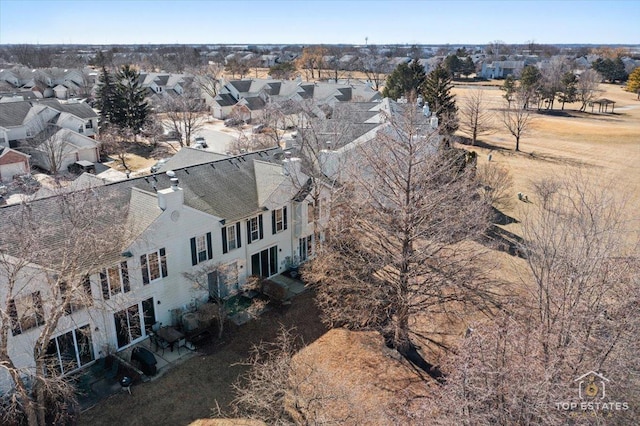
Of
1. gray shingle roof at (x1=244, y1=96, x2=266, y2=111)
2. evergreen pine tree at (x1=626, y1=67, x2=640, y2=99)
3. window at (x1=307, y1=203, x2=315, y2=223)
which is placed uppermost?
evergreen pine tree at (x1=626, y1=67, x2=640, y2=99)

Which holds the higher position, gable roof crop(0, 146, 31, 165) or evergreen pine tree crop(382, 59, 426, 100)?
evergreen pine tree crop(382, 59, 426, 100)

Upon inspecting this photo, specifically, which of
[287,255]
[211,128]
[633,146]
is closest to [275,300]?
[287,255]

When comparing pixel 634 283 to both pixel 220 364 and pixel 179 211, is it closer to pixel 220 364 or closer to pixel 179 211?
pixel 220 364

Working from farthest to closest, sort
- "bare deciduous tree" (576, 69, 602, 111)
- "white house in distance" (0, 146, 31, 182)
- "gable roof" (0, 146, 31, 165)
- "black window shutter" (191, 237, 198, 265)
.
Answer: "bare deciduous tree" (576, 69, 602, 111)
"white house in distance" (0, 146, 31, 182)
"gable roof" (0, 146, 31, 165)
"black window shutter" (191, 237, 198, 265)

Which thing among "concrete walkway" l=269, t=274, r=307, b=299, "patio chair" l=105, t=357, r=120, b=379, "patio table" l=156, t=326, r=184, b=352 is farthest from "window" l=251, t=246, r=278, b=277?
"patio chair" l=105, t=357, r=120, b=379

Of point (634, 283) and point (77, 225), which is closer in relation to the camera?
point (634, 283)

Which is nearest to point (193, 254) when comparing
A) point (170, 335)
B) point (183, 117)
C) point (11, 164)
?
point (170, 335)

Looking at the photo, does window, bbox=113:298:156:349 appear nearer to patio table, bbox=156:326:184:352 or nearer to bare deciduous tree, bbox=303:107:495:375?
patio table, bbox=156:326:184:352
